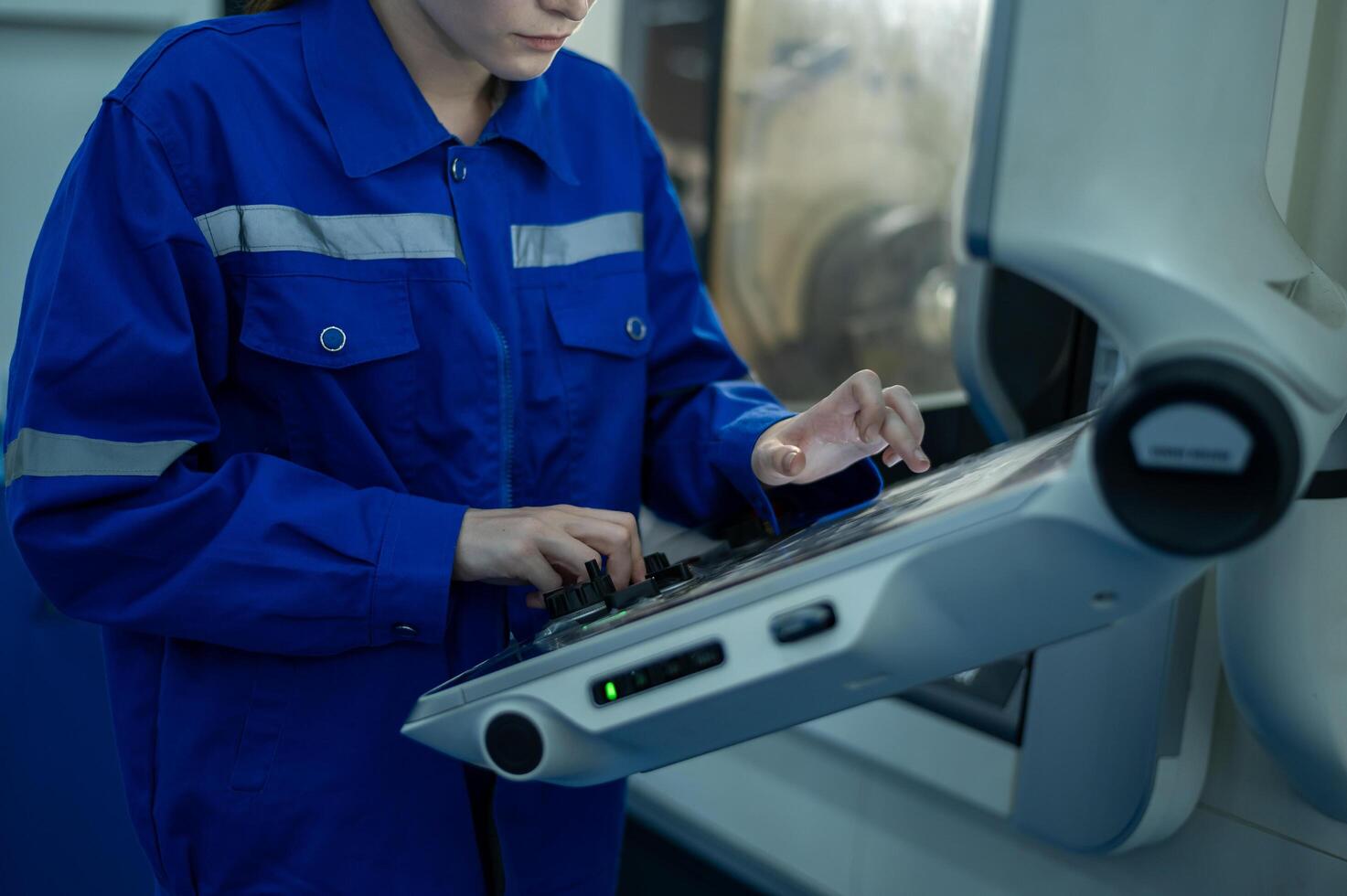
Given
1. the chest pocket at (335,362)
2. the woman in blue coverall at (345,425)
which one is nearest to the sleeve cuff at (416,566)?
the woman in blue coverall at (345,425)

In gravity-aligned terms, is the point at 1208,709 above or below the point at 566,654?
below

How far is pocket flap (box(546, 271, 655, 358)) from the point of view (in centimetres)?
122

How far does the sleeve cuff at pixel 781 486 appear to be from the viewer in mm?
1213

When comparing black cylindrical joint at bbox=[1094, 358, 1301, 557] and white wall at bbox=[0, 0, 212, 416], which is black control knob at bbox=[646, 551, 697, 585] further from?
white wall at bbox=[0, 0, 212, 416]

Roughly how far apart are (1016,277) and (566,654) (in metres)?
0.94

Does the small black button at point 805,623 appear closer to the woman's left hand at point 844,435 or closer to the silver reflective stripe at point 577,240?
the woman's left hand at point 844,435

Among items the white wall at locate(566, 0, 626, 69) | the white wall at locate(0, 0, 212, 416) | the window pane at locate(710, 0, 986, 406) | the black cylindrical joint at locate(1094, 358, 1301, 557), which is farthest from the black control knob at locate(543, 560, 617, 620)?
the window pane at locate(710, 0, 986, 406)

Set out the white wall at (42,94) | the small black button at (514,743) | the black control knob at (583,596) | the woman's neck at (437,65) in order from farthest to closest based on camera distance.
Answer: the white wall at (42,94) < the woman's neck at (437,65) < the black control knob at (583,596) < the small black button at (514,743)

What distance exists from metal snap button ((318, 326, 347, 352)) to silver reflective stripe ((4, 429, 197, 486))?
0.17 m

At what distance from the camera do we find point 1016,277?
151 centimetres

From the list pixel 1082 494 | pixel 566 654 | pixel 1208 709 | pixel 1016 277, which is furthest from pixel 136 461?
pixel 1208 709

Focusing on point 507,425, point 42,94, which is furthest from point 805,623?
point 42,94

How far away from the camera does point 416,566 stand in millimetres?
997

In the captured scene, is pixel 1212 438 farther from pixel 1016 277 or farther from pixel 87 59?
pixel 87 59
